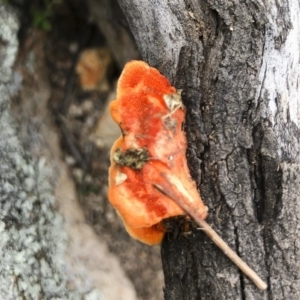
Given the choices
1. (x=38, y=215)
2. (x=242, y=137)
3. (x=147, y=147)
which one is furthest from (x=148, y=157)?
(x=38, y=215)

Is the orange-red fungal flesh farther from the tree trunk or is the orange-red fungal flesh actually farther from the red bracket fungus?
the tree trunk

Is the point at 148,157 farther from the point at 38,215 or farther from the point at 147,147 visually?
the point at 38,215

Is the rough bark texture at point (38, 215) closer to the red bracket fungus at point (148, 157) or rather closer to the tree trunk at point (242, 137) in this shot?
the red bracket fungus at point (148, 157)

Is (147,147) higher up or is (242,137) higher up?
(147,147)

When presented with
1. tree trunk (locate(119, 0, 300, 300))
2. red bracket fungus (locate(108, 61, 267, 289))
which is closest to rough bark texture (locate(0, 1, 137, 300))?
red bracket fungus (locate(108, 61, 267, 289))

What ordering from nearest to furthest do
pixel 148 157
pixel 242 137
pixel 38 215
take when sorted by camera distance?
1. pixel 148 157
2. pixel 242 137
3. pixel 38 215

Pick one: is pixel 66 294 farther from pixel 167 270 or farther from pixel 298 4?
pixel 298 4

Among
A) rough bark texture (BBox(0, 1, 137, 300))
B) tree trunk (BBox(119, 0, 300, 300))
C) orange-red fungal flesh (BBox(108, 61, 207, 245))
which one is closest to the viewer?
orange-red fungal flesh (BBox(108, 61, 207, 245))

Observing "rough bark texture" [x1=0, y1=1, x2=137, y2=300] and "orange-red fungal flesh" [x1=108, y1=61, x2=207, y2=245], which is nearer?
"orange-red fungal flesh" [x1=108, y1=61, x2=207, y2=245]
